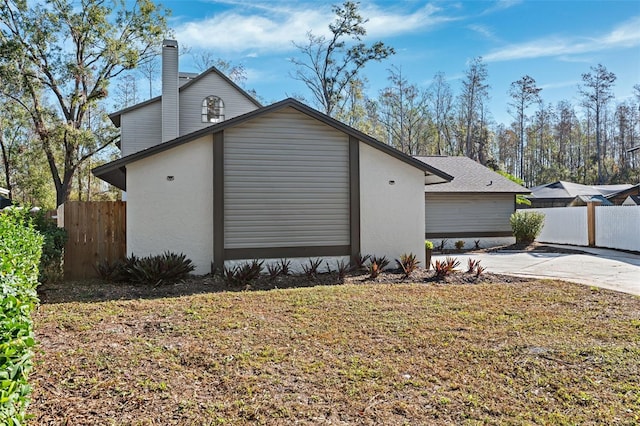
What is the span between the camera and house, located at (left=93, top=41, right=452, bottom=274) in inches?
360

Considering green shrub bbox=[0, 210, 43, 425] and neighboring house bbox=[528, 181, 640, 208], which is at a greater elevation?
neighboring house bbox=[528, 181, 640, 208]

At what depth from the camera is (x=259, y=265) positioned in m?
8.93

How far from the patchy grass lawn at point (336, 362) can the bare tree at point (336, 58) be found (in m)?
24.3

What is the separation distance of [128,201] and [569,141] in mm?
52819

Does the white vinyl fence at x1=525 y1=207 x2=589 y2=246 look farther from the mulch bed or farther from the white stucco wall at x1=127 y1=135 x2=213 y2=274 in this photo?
the white stucco wall at x1=127 y1=135 x2=213 y2=274

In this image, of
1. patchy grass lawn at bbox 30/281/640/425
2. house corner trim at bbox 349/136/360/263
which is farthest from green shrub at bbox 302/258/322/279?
patchy grass lawn at bbox 30/281/640/425

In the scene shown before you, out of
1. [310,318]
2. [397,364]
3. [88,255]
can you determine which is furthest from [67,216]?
[397,364]

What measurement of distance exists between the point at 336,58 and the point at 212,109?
1390 centimetres

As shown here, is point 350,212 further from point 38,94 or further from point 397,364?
point 38,94

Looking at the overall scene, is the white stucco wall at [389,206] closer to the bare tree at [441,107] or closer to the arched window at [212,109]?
the arched window at [212,109]

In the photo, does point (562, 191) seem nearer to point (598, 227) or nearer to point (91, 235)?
point (598, 227)

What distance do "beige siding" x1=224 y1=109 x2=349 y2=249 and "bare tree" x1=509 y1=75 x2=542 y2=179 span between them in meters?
36.9

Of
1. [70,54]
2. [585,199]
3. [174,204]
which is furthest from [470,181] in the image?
[70,54]

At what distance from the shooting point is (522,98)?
4166 centimetres
